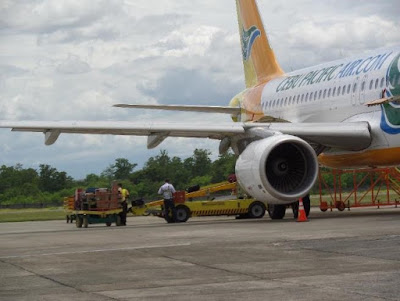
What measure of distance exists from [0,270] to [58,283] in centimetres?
184

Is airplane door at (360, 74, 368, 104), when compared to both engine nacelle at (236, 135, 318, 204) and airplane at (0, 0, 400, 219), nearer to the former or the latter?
airplane at (0, 0, 400, 219)

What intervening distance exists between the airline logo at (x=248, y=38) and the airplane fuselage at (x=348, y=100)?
3.21 meters

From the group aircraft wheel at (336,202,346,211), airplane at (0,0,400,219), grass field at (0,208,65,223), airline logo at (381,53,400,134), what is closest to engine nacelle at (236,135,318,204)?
airplane at (0,0,400,219)

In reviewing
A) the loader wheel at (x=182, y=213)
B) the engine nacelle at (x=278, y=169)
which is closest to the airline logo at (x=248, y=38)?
the loader wheel at (x=182, y=213)

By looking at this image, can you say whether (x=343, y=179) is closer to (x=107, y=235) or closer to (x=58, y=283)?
(x=107, y=235)

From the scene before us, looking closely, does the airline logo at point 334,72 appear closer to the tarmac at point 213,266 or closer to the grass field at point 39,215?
the tarmac at point 213,266

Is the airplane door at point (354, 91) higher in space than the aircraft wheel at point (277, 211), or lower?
higher

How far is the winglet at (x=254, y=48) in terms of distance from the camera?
30438 millimetres

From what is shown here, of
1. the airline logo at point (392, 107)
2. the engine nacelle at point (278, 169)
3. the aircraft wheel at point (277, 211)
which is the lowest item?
the aircraft wheel at point (277, 211)

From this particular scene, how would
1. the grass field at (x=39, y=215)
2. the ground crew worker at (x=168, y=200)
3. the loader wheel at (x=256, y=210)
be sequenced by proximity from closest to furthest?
the ground crew worker at (x=168, y=200) < the loader wheel at (x=256, y=210) < the grass field at (x=39, y=215)

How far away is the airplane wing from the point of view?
21.1m

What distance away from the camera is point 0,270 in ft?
37.6

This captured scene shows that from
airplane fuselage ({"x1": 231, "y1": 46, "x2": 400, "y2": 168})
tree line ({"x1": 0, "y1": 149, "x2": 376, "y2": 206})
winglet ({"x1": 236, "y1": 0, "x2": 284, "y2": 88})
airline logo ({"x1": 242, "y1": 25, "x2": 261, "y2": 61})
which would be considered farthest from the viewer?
tree line ({"x1": 0, "y1": 149, "x2": 376, "y2": 206})

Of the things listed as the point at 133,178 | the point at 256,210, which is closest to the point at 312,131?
the point at 256,210
